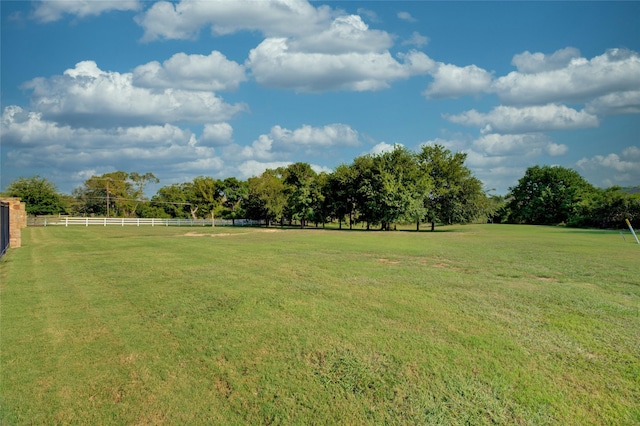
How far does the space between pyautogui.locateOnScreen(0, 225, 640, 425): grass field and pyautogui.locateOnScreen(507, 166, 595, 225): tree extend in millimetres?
60532

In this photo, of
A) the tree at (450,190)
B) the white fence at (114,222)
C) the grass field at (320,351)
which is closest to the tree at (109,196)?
the white fence at (114,222)

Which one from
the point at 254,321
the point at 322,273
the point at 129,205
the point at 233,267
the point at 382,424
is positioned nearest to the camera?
the point at 382,424

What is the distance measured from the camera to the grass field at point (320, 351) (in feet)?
12.7

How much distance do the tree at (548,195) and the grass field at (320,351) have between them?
60532 mm

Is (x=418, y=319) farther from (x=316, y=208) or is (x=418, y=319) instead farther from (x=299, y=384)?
(x=316, y=208)

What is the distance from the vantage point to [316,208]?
53562 millimetres

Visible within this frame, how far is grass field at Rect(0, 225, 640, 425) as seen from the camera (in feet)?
12.7

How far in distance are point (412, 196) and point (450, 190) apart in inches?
209

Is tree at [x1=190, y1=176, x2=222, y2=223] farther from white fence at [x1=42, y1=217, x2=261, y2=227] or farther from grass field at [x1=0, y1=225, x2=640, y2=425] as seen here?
grass field at [x1=0, y1=225, x2=640, y2=425]

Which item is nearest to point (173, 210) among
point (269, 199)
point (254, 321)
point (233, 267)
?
point (269, 199)

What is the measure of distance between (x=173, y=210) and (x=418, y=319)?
90.1 meters

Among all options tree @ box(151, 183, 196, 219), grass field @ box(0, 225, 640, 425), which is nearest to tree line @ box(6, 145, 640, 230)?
tree @ box(151, 183, 196, 219)

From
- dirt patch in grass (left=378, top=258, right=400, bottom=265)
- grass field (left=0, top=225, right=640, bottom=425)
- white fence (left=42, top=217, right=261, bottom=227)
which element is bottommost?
grass field (left=0, top=225, right=640, bottom=425)

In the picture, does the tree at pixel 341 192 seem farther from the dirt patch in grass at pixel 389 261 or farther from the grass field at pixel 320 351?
the grass field at pixel 320 351
